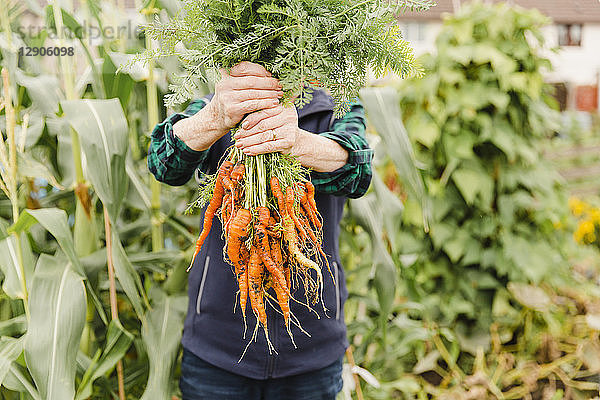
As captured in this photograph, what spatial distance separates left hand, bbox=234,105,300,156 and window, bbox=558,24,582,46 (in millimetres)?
5279

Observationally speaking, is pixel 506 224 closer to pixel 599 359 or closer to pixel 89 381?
pixel 599 359

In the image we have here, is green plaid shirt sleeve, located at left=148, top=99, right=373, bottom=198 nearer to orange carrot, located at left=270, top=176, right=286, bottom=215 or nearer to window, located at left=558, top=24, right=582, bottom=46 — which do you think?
orange carrot, located at left=270, top=176, right=286, bottom=215

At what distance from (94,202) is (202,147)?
541mm

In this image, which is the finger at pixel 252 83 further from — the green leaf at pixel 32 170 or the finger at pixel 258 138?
the green leaf at pixel 32 170

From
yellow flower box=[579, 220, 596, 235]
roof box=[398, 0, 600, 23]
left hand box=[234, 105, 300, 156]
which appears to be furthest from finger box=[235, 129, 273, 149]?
roof box=[398, 0, 600, 23]

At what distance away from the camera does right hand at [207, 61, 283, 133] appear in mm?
730

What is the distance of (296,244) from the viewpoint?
0.78 m

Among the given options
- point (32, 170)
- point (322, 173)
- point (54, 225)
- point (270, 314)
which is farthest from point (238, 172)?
point (32, 170)

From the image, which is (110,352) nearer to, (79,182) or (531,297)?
(79,182)

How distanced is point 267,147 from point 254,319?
364 mm

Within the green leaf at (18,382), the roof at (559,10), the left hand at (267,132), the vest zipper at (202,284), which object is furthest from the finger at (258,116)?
the roof at (559,10)

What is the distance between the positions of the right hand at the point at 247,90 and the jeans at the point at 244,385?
0.52 meters

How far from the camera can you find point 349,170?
2.89 ft

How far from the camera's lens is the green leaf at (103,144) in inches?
38.7
